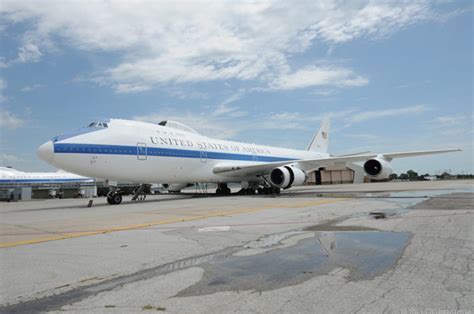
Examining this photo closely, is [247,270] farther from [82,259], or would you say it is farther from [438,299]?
[82,259]

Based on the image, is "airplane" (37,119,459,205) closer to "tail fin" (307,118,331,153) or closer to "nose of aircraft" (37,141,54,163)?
"nose of aircraft" (37,141,54,163)

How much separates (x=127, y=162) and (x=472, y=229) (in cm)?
1530

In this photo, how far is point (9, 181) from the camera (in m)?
42.5

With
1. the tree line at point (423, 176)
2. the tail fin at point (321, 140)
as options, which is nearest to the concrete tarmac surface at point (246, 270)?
Answer: the tail fin at point (321, 140)

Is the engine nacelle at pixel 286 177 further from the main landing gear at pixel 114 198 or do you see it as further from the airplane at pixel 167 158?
the main landing gear at pixel 114 198

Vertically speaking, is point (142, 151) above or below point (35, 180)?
above

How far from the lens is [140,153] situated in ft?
61.9

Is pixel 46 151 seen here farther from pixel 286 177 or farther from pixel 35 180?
pixel 35 180

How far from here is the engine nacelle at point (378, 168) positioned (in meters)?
21.8

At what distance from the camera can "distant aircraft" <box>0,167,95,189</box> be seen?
4244 centimetres

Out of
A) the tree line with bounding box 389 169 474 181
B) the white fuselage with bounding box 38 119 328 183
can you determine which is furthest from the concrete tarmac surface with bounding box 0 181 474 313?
the tree line with bounding box 389 169 474 181

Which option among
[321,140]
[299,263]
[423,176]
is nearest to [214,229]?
[299,263]

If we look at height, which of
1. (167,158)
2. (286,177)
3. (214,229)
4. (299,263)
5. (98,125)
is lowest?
(299,263)

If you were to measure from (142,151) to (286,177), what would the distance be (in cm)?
878
